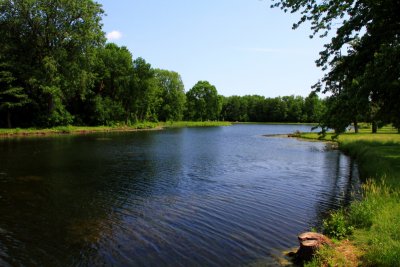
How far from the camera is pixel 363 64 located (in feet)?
58.4

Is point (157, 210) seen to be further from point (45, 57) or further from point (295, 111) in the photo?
point (295, 111)

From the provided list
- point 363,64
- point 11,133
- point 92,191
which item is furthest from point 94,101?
point 363,64

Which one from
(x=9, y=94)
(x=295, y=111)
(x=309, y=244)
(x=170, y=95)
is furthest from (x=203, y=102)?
(x=309, y=244)

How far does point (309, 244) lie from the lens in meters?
10.7

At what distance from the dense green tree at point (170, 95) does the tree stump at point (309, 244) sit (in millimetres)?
123471

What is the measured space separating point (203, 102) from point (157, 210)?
149379 millimetres

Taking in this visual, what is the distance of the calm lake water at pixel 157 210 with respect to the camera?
38.1 feet

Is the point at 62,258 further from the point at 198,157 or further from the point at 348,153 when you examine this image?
the point at 348,153

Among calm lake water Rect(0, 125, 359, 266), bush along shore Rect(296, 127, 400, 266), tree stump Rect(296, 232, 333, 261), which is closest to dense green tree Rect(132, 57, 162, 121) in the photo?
calm lake water Rect(0, 125, 359, 266)

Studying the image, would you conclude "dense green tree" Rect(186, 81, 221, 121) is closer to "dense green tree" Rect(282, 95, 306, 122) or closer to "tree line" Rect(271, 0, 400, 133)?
"dense green tree" Rect(282, 95, 306, 122)

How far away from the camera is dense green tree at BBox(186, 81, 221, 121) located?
6496 inches

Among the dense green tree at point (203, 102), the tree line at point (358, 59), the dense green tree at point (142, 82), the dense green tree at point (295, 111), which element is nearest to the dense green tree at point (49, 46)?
the dense green tree at point (142, 82)

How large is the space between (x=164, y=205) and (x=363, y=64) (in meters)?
12.5

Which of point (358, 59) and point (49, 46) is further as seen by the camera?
point (49, 46)
